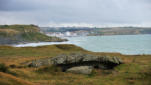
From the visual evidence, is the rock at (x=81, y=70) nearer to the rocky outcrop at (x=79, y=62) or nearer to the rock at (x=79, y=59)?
the rocky outcrop at (x=79, y=62)

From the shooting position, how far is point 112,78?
66.7ft

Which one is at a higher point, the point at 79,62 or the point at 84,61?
the point at 84,61

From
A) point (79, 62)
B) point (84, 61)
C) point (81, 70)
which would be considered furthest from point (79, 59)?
point (81, 70)

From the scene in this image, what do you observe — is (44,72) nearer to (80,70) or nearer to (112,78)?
(80,70)

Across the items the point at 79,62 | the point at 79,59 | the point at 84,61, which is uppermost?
the point at 79,59

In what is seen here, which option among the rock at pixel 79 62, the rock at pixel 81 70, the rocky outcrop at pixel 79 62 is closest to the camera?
the rock at pixel 81 70

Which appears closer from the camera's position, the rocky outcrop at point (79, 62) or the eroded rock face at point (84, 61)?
the rocky outcrop at point (79, 62)

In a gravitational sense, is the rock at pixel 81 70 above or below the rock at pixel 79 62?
below

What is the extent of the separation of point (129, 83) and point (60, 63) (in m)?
9.83

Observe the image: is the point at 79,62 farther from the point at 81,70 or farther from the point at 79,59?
the point at 81,70

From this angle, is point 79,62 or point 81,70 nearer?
point 81,70

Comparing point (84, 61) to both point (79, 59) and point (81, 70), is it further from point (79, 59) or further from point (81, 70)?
point (81, 70)

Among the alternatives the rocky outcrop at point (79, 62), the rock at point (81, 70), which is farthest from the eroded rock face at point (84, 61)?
the rock at point (81, 70)

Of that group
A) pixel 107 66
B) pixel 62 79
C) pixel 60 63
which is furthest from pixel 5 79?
pixel 107 66
